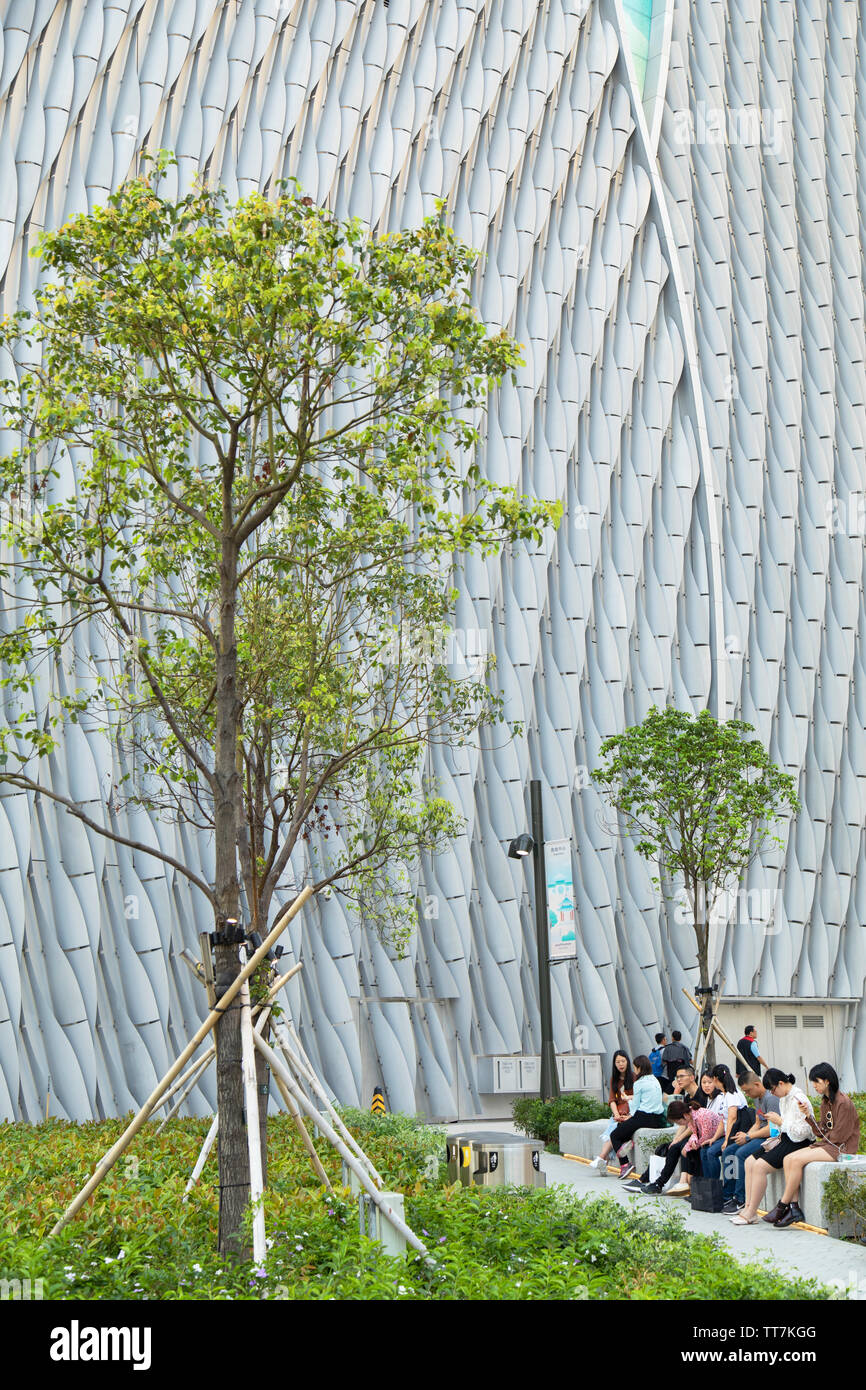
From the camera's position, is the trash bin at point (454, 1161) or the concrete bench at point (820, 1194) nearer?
the concrete bench at point (820, 1194)

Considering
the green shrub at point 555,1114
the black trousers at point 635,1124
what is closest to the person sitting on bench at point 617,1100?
the black trousers at point 635,1124

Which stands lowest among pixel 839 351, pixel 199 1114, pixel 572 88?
pixel 199 1114

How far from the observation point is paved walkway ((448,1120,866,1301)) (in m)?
9.05

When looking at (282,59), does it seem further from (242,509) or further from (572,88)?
(242,509)

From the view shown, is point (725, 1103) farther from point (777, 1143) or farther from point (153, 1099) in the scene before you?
point (153, 1099)

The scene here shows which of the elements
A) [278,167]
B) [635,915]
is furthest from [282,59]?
[635,915]

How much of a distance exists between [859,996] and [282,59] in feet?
82.9

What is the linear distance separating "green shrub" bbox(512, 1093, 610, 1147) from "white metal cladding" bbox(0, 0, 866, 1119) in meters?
5.83

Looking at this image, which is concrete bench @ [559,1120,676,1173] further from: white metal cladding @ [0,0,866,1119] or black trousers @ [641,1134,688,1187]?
white metal cladding @ [0,0,866,1119]

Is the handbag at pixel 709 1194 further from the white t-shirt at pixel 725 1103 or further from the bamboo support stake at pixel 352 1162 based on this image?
the bamboo support stake at pixel 352 1162

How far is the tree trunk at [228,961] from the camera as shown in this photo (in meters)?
8.22

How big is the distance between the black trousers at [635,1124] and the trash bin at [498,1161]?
8.74 feet

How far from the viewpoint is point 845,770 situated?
34125 mm
